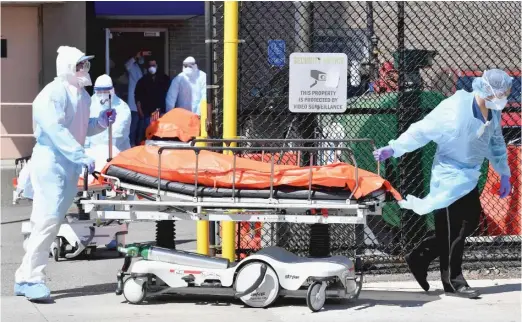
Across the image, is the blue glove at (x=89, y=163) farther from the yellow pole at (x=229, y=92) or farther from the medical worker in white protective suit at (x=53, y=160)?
the yellow pole at (x=229, y=92)

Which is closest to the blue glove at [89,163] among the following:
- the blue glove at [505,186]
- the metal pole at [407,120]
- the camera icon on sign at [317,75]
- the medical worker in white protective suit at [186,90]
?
the camera icon on sign at [317,75]

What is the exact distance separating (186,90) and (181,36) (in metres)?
3.79

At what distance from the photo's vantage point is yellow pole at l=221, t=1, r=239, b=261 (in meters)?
8.27

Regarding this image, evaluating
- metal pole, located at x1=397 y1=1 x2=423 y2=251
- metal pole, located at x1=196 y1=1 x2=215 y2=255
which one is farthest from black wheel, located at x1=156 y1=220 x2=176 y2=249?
metal pole, located at x1=397 y1=1 x2=423 y2=251

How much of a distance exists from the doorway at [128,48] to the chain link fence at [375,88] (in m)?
10.5

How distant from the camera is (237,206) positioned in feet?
23.1

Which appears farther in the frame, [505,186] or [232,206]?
[505,186]

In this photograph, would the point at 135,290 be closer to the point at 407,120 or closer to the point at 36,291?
the point at 36,291

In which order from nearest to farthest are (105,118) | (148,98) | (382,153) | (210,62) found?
(382,153)
(105,118)
(210,62)
(148,98)

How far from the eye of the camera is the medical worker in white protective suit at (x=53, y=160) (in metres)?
7.56

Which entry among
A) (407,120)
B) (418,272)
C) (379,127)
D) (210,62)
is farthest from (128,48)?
(418,272)

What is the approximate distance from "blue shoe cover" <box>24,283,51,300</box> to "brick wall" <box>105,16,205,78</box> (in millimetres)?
12042

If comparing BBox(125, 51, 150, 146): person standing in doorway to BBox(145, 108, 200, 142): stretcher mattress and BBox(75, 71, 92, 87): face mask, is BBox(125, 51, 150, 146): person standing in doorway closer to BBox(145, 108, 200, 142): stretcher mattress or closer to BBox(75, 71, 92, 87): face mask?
BBox(145, 108, 200, 142): stretcher mattress

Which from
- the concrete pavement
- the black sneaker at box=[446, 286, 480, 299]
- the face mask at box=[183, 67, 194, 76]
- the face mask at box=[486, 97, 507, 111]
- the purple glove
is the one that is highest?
the face mask at box=[183, 67, 194, 76]
